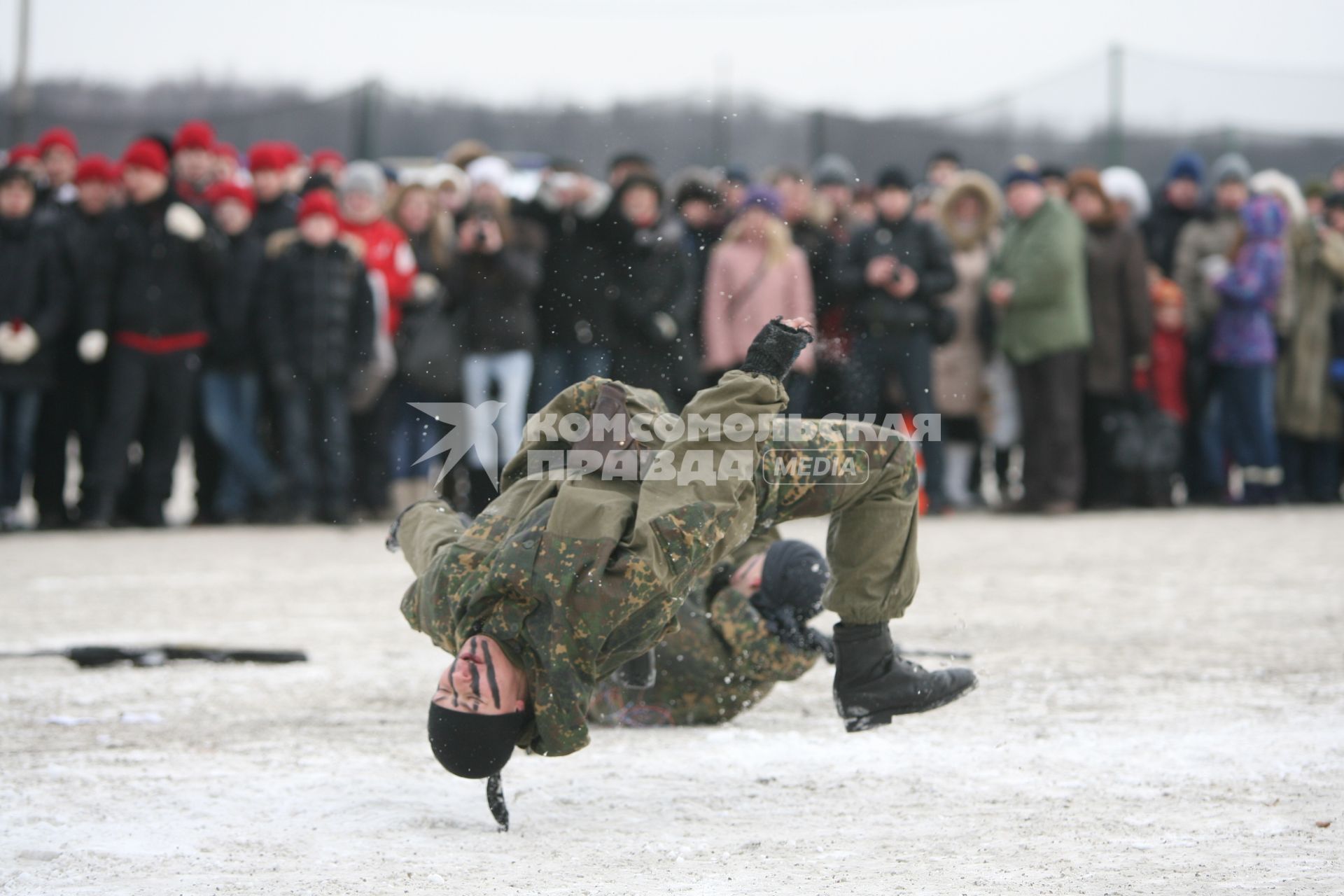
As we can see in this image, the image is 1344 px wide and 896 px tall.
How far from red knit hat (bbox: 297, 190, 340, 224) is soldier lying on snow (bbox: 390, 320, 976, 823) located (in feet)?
18.5

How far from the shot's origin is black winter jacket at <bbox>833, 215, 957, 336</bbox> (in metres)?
8.62

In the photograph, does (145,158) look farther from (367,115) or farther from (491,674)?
(491,674)

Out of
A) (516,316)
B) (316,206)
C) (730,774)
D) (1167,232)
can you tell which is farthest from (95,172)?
(730,774)

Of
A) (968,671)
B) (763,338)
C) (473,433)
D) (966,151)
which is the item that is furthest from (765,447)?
(966,151)

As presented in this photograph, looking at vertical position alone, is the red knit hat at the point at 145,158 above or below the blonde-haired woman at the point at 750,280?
above

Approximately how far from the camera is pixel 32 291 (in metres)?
9.06

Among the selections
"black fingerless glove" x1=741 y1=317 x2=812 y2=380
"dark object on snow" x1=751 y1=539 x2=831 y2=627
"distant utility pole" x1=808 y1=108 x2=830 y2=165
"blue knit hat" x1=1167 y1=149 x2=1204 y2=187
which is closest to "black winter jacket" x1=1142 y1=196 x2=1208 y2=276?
"blue knit hat" x1=1167 y1=149 x2=1204 y2=187

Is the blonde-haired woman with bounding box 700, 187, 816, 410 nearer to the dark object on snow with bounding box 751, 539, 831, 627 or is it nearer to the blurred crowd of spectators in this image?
the blurred crowd of spectators

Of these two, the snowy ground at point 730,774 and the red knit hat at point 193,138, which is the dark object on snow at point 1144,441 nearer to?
the snowy ground at point 730,774

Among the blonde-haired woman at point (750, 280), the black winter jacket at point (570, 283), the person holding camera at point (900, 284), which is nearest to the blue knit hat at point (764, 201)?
the blonde-haired woman at point (750, 280)

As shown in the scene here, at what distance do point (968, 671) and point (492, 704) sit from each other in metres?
1.15

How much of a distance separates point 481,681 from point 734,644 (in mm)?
1101

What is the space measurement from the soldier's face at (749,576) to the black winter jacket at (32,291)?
19.1ft

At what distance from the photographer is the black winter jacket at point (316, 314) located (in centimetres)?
905
